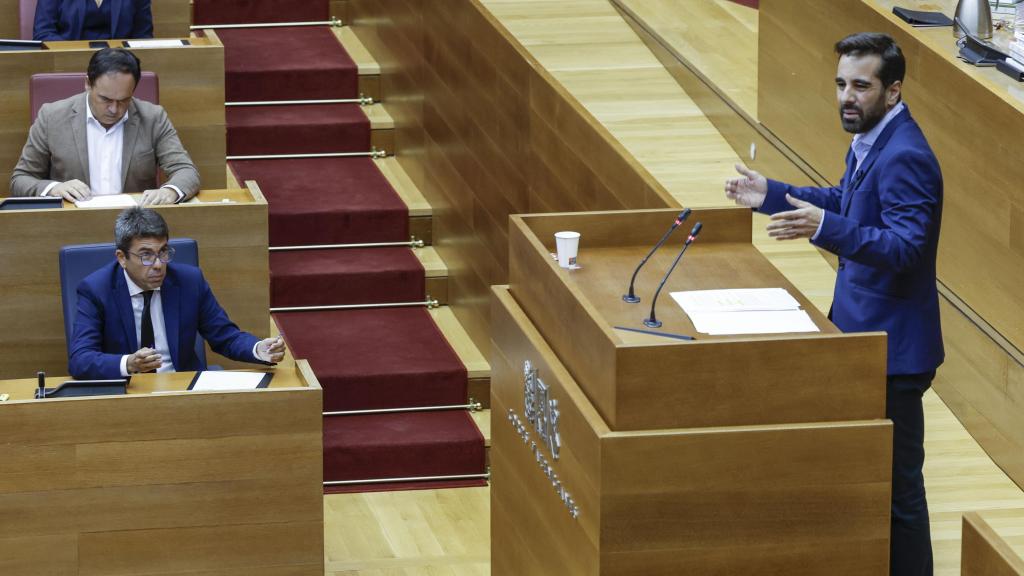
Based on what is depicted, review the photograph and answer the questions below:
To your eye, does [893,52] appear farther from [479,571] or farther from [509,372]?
[479,571]

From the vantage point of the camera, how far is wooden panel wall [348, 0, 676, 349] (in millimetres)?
2982

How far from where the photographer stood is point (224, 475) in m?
2.46

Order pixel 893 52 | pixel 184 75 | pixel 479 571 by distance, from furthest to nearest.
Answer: pixel 184 75 < pixel 479 571 < pixel 893 52

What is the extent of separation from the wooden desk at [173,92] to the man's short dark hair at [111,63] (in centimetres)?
39

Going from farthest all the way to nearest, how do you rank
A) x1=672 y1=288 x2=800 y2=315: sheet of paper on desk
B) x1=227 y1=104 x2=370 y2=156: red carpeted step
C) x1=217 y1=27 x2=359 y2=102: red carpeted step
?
x1=217 y1=27 x2=359 y2=102: red carpeted step, x1=227 y1=104 x2=370 y2=156: red carpeted step, x1=672 y1=288 x2=800 y2=315: sheet of paper on desk

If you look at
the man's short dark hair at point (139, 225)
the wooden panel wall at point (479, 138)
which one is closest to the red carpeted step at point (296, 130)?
the wooden panel wall at point (479, 138)

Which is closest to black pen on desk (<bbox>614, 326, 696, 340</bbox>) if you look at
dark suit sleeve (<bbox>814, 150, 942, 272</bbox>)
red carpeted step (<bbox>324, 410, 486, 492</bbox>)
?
dark suit sleeve (<bbox>814, 150, 942, 272</bbox>)

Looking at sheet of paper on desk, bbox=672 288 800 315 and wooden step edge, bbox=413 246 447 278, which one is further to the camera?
wooden step edge, bbox=413 246 447 278

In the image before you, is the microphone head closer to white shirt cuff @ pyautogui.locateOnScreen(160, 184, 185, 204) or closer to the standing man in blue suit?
the standing man in blue suit

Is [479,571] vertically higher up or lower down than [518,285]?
lower down

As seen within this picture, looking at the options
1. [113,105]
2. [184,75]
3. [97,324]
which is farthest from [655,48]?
[97,324]

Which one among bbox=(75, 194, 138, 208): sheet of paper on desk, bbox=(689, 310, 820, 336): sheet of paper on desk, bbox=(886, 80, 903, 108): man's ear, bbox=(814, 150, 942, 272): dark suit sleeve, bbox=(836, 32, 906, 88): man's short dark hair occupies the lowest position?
bbox=(75, 194, 138, 208): sheet of paper on desk

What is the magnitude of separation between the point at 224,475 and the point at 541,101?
3.56 ft

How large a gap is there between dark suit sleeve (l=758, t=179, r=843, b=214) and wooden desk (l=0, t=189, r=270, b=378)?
1136mm
